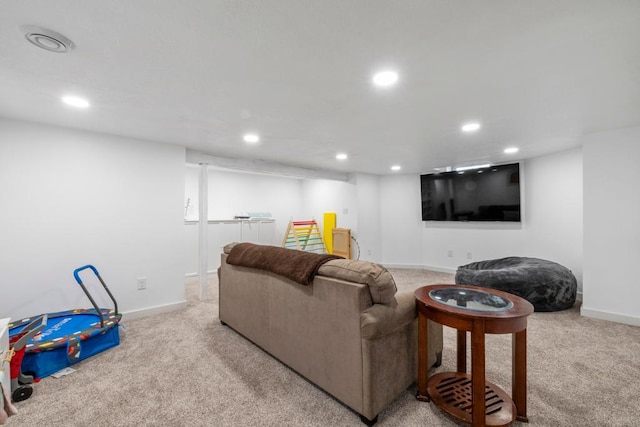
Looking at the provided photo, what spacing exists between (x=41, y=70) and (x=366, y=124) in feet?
7.93

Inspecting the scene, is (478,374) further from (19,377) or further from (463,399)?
(19,377)

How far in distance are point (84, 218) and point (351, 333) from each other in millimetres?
3037

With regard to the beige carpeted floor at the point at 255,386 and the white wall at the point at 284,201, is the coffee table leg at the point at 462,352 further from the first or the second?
the white wall at the point at 284,201

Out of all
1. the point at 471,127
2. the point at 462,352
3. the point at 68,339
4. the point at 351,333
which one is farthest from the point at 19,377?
the point at 471,127

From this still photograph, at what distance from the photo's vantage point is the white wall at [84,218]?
2520mm

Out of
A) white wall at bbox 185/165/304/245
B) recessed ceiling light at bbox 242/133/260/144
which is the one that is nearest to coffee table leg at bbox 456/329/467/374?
recessed ceiling light at bbox 242/133/260/144

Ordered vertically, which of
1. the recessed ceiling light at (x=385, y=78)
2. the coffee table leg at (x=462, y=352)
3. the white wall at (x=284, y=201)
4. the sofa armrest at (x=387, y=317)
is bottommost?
the coffee table leg at (x=462, y=352)

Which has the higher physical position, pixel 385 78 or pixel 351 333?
pixel 385 78

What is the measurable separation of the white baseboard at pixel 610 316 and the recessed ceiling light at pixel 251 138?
14.0ft

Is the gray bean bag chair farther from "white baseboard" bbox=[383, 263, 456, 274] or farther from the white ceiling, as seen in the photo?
"white baseboard" bbox=[383, 263, 456, 274]

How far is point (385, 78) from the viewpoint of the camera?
1.76 meters

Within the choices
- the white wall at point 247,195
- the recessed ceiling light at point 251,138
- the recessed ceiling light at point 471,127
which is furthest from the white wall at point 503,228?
the recessed ceiling light at point 251,138

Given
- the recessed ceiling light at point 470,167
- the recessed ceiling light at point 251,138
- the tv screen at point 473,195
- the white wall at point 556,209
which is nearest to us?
the recessed ceiling light at point 251,138

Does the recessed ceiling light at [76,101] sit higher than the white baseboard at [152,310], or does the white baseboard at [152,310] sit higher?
the recessed ceiling light at [76,101]
